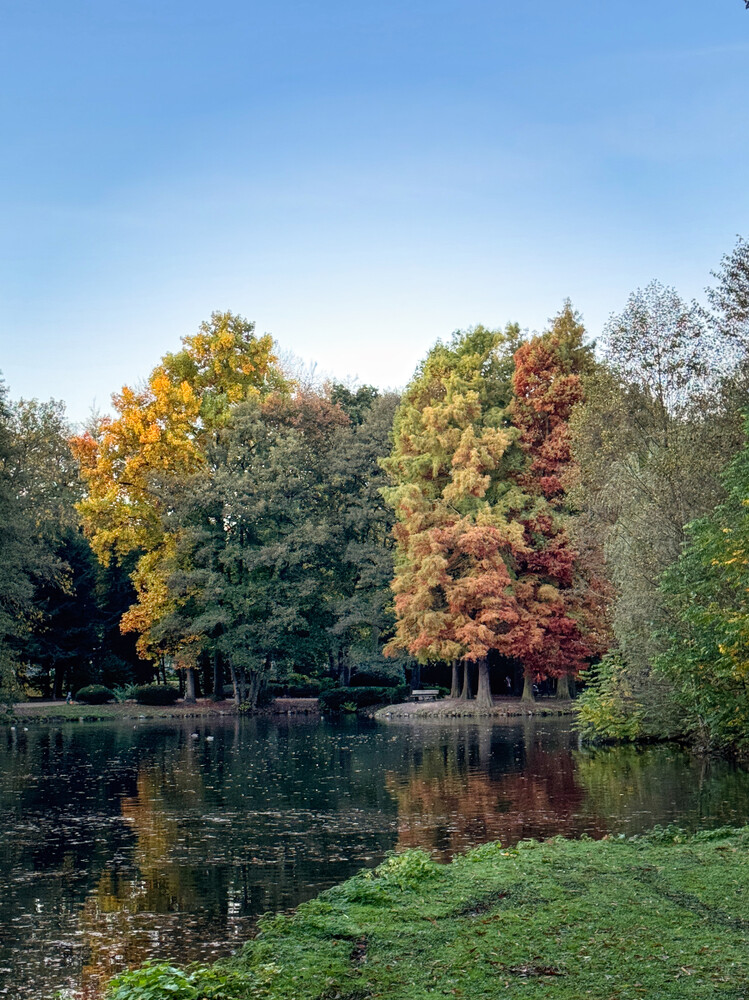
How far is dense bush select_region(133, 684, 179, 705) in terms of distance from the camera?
5491cm

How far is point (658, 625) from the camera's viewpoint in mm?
25703

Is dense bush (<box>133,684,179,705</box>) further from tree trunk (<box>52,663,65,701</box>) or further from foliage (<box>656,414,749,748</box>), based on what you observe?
foliage (<box>656,414,749,748</box>)

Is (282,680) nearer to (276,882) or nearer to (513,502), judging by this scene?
(513,502)

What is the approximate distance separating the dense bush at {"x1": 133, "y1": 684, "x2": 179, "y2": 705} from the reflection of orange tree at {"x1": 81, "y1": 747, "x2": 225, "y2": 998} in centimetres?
3670

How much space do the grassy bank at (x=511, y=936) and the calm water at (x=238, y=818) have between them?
1.70 m

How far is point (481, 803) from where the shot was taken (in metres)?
20.3

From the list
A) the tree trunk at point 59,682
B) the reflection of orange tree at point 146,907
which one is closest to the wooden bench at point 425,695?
the tree trunk at point 59,682

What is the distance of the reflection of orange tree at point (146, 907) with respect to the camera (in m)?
10.5

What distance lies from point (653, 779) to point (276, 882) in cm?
1176

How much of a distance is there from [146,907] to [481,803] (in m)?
9.18

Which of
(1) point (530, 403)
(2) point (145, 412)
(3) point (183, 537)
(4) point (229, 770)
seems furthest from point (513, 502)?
(4) point (229, 770)

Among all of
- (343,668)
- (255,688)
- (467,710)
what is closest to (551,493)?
(467,710)

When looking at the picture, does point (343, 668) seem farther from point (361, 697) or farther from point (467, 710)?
point (467, 710)

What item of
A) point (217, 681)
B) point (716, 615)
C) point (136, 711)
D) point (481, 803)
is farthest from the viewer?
point (217, 681)
